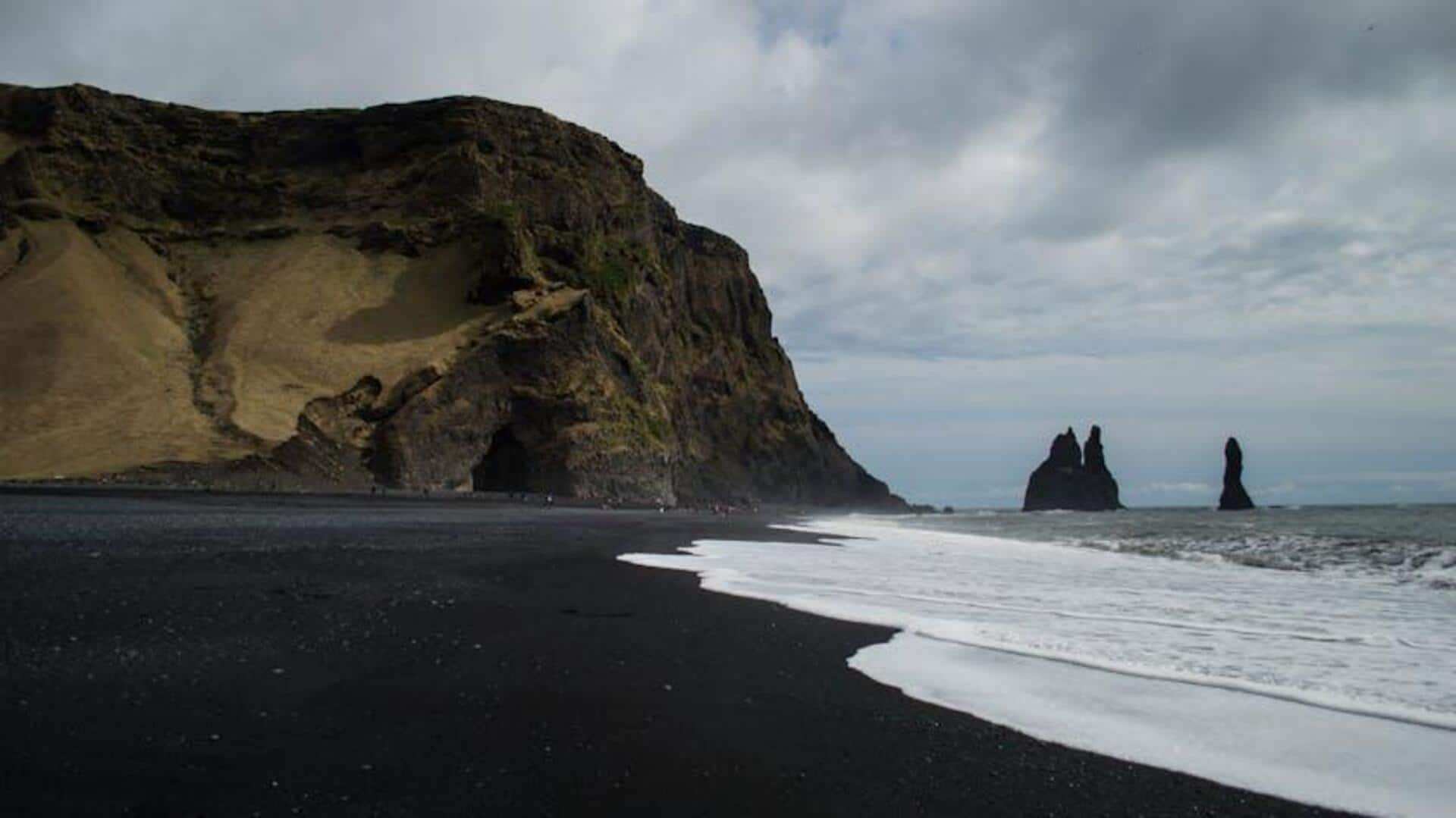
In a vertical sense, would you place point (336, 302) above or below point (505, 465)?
above

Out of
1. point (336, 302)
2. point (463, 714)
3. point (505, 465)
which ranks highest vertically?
point (336, 302)

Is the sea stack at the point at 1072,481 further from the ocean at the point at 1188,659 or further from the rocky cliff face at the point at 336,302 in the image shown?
the ocean at the point at 1188,659

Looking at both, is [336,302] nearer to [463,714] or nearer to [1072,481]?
[463,714]

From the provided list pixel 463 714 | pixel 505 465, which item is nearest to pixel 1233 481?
pixel 505 465

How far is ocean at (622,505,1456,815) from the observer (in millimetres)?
4164

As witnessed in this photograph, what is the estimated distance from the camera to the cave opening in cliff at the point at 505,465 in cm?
4759

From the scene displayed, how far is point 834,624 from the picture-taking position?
25.1ft

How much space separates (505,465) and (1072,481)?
392ft

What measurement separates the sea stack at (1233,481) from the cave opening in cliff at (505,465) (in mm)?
112342

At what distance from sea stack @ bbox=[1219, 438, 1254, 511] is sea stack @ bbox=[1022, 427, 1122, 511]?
56.1ft

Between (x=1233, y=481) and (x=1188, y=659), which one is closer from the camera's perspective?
(x=1188, y=659)

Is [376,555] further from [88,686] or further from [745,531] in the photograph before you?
[745,531]

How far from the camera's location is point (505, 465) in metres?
48.0

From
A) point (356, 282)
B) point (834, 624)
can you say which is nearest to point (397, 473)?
point (356, 282)
